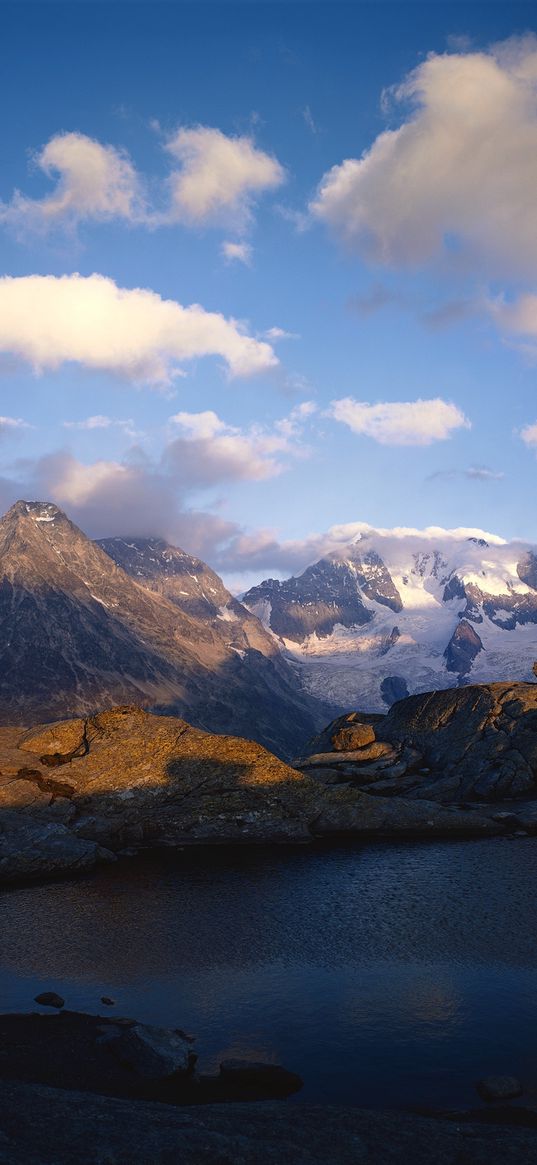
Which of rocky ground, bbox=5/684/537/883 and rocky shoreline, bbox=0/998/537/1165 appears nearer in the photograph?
rocky shoreline, bbox=0/998/537/1165

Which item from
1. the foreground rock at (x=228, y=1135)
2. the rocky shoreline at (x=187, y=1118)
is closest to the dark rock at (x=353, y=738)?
the rocky shoreline at (x=187, y=1118)

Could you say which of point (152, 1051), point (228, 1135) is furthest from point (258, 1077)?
point (228, 1135)

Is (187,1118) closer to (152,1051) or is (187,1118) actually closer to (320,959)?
(152,1051)

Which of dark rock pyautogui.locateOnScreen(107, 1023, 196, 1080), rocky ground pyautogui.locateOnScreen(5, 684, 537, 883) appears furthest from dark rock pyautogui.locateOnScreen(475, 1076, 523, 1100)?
rocky ground pyautogui.locateOnScreen(5, 684, 537, 883)

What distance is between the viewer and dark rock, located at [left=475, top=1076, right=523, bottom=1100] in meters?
26.5

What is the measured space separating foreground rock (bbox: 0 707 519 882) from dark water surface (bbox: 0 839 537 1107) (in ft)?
26.5

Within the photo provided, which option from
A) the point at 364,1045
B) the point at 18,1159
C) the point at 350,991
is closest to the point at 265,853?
the point at 350,991

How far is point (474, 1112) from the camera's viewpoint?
25.4m

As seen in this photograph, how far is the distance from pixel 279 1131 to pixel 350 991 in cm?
1533

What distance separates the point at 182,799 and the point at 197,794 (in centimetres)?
154

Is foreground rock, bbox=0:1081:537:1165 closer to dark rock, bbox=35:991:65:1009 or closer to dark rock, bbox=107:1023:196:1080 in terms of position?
dark rock, bbox=107:1023:196:1080

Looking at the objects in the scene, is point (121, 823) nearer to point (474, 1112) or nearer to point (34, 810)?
point (34, 810)

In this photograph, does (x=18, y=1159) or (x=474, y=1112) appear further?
(x=474, y=1112)

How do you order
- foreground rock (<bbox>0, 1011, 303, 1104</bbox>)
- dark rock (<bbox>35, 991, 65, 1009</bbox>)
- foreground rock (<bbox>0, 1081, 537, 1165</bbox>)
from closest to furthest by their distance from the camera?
foreground rock (<bbox>0, 1081, 537, 1165</bbox>)
foreground rock (<bbox>0, 1011, 303, 1104</bbox>)
dark rock (<bbox>35, 991, 65, 1009</bbox>)
